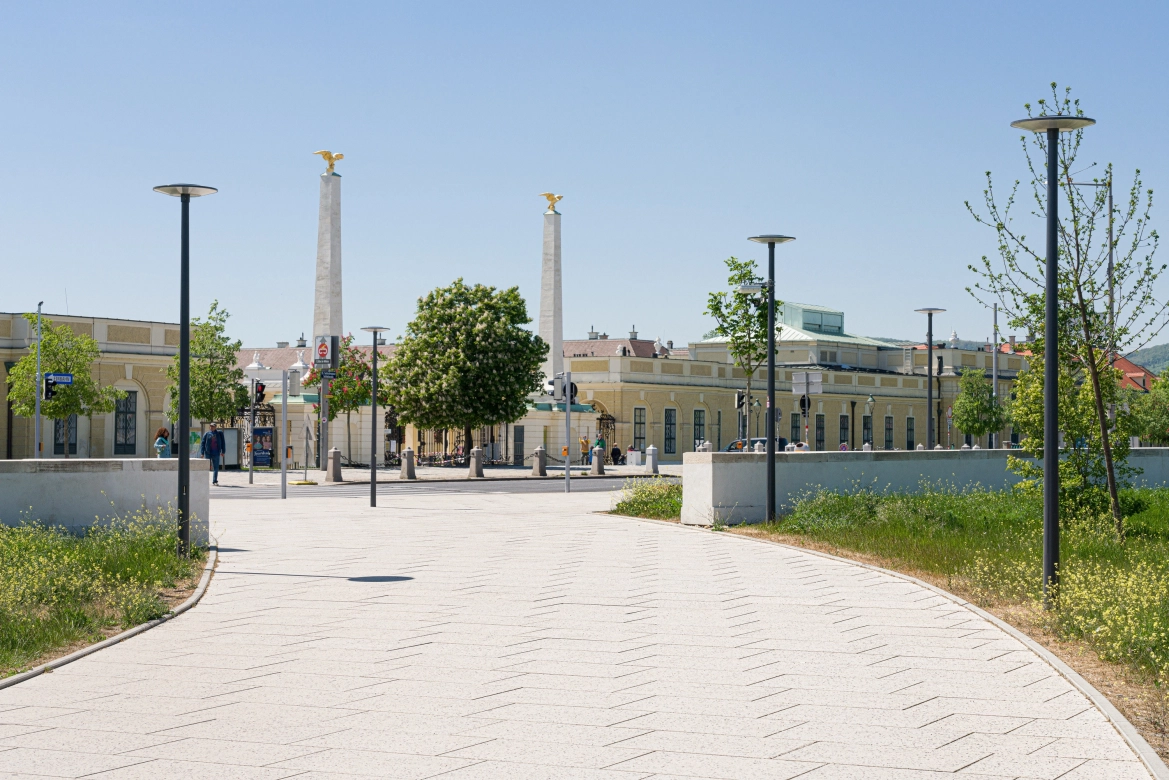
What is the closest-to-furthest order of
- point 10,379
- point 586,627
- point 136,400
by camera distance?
point 586,627 → point 10,379 → point 136,400

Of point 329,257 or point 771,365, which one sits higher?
point 329,257

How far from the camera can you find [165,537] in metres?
14.1

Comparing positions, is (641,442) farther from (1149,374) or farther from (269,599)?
(1149,374)

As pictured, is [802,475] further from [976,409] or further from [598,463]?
[976,409]

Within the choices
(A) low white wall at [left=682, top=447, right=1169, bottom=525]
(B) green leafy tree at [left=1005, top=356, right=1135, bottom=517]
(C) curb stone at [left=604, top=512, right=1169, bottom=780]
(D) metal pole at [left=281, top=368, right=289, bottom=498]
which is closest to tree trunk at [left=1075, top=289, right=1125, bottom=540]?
(B) green leafy tree at [left=1005, top=356, right=1135, bottom=517]

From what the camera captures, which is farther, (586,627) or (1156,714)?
(586,627)

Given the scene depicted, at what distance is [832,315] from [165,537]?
78.0m

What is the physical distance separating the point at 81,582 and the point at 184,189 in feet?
16.9

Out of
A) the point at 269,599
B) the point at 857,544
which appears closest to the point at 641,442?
the point at 857,544

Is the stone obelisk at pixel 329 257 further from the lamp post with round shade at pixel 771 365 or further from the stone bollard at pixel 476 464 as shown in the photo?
the lamp post with round shade at pixel 771 365

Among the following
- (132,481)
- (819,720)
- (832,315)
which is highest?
(832,315)

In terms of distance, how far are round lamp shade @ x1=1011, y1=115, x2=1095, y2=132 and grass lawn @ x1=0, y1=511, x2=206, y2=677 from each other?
27.9 feet

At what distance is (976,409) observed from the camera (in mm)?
68938

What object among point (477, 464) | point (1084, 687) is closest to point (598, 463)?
point (477, 464)
